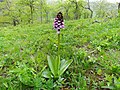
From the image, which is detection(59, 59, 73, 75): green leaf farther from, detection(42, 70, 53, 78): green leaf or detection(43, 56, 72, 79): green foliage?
detection(42, 70, 53, 78): green leaf

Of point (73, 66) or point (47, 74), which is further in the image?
point (73, 66)

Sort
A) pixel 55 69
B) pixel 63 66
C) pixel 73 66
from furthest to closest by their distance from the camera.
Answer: pixel 73 66 → pixel 63 66 → pixel 55 69

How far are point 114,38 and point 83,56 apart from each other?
135 cm

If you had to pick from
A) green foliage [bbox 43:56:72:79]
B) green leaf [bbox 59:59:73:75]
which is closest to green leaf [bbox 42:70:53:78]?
green foliage [bbox 43:56:72:79]

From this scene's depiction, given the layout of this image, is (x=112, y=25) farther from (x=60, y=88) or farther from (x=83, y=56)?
(x=60, y=88)

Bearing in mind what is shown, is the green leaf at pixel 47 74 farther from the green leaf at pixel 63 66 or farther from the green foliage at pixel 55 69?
the green leaf at pixel 63 66

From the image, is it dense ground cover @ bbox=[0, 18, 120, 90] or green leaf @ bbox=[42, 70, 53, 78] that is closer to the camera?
Result: dense ground cover @ bbox=[0, 18, 120, 90]

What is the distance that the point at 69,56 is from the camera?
406 cm

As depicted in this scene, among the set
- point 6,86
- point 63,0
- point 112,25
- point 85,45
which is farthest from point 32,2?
point 6,86

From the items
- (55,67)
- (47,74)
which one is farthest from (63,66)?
(47,74)

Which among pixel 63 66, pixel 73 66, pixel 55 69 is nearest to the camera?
pixel 55 69

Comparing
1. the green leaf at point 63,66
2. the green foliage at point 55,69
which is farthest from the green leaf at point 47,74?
the green leaf at point 63,66

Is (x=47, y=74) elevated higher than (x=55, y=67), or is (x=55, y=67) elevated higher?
(x=55, y=67)

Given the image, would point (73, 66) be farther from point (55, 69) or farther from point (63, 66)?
point (55, 69)
